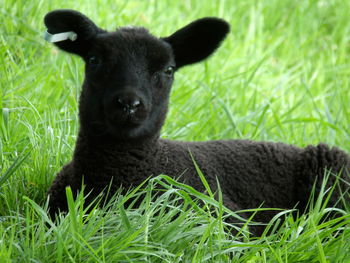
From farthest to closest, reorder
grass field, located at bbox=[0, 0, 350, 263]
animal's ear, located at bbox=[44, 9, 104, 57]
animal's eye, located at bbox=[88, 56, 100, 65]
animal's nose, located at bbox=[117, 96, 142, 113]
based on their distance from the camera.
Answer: animal's ear, located at bbox=[44, 9, 104, 57]
animal's eye, located at bbox=[88, 56, 100, 65]
animal's nose, located at bbox=[117, 96, 142, 113]
grass field, located at bbox=[0, 0, 350, 263]

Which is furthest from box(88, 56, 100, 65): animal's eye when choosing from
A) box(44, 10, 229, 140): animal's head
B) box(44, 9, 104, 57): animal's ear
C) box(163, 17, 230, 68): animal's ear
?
box(163, 17, 230, 68): animal's ear

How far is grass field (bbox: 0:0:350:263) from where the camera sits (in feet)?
11.2

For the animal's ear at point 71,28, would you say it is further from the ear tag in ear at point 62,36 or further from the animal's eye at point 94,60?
the animal's eye at point 94,60

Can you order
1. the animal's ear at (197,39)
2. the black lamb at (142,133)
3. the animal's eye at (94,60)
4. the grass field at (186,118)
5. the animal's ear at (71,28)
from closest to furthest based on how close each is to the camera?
the grass field at (186,118), the black lamb at (142,133), the animal's eye at (94,60), the animal's ear at (71,28), the animal's ear at (197,39)

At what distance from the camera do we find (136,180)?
433cm

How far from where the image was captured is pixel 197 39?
4.78 metres

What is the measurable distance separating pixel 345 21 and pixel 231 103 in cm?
353

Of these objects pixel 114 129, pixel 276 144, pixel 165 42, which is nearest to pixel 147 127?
pixel 114 129

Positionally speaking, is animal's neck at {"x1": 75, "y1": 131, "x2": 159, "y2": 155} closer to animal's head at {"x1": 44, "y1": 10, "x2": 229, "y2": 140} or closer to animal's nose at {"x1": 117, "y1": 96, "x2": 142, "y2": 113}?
animal's head at {"x1": 44, "y1": 10, "x2": 229, "y2": 140}

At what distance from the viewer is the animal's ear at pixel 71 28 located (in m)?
4.37

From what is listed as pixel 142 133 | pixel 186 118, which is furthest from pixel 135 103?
pixel 186 118

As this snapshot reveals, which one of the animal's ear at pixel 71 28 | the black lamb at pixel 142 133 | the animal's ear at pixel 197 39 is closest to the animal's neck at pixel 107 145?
the black lamb at pixel 142 133

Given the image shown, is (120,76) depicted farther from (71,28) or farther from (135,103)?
(71,28)

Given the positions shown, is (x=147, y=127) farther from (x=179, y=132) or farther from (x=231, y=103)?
(x=231, y=103)
